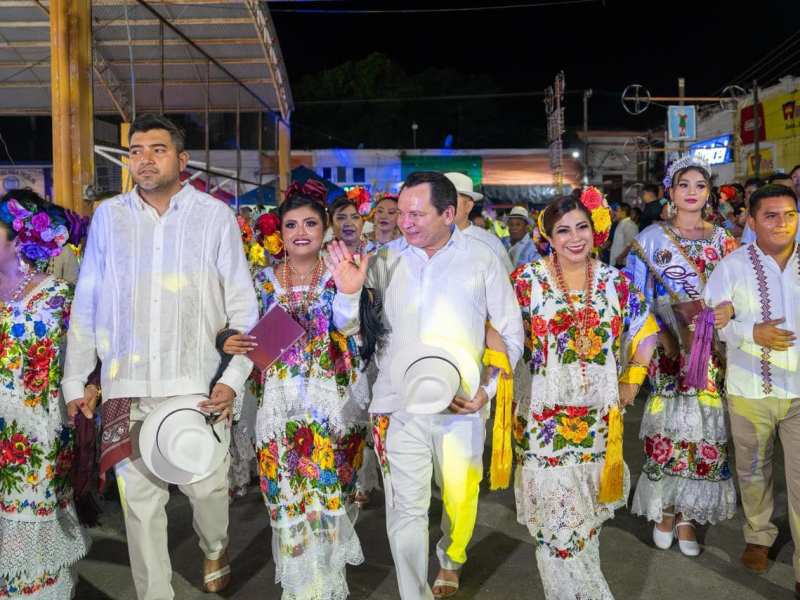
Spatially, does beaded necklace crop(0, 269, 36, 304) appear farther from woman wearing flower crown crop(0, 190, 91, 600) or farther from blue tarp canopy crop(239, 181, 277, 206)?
blue tarp canopy crop(239, 181, 277, 206)

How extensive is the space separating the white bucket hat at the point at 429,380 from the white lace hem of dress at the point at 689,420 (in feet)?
5.77

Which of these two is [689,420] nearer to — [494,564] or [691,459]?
[691,459]

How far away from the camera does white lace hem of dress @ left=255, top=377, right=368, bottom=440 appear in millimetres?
3865

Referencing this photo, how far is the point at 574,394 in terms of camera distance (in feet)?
12.7

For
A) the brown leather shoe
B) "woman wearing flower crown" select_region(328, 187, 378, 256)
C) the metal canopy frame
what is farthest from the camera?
the metal canopy frame

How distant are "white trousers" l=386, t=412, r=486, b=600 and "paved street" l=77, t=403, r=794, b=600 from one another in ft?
1.97

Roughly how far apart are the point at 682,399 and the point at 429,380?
2037 mm

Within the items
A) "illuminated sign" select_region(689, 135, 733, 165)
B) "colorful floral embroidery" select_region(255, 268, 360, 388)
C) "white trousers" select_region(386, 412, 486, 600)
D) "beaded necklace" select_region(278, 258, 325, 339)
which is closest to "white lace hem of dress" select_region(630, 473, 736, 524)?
"white trousers" select_region(386, 412, 486, 600)

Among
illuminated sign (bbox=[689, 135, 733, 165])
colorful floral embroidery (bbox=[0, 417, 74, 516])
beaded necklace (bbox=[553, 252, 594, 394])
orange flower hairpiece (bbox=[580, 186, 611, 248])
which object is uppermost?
illuminated sign (bbox=[689, 135, 733, 165])

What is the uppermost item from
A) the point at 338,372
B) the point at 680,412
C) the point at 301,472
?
the point at 338,372

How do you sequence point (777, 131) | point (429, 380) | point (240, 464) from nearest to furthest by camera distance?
point (429, 380) < point (240, 464) < point (777, 131)

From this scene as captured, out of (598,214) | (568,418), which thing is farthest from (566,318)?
(598,214)

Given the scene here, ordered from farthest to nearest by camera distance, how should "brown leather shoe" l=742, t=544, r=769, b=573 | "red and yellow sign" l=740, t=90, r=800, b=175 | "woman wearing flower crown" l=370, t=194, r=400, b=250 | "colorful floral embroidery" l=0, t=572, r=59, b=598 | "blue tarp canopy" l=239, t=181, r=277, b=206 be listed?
"red and yellow sign" l=740, t=90, r=800, b=175, "blue tarp canopy" l=239, t=181, r=277, b=206, "woman wearing flower crown" l=370, t=194, r=400, b=250, "brown leather shoe" l=742, t=544, r=769, b=573, "colorful floral embroidery" l=0, t=572, r=59, b=598

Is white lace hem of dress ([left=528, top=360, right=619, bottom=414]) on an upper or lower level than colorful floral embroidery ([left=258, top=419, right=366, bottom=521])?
upper
